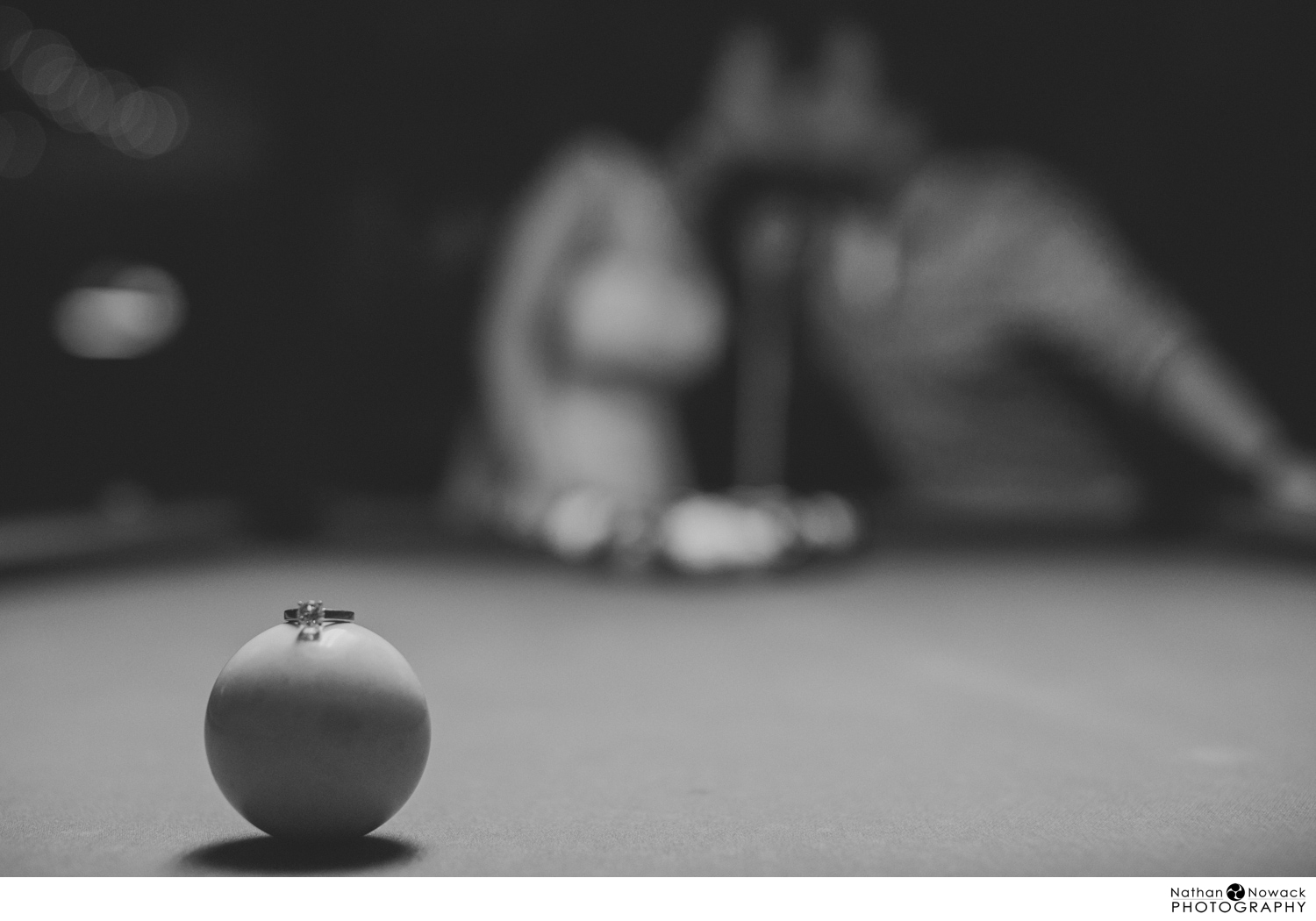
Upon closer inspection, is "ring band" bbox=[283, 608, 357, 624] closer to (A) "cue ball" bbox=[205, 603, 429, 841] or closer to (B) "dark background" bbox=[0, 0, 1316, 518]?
(A) "cue ball" bbox=[205, 603, 429, 841]

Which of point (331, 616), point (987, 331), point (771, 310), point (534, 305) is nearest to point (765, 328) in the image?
point (771, 310)

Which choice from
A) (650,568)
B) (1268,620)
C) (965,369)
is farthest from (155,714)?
(965,369)

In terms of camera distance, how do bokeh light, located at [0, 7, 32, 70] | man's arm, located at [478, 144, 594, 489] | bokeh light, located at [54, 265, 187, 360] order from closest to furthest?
man's arm, located at [478, 144, 594, 489] < bokeh light, located at [0, 7, 32, 70] < bokeh light, located at [54, 265, 187, 360]

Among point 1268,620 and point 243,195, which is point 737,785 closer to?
point 1268,620

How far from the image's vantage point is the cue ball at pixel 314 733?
4.88 feet

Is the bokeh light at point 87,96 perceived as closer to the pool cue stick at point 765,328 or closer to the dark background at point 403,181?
the dark background at point 403,181

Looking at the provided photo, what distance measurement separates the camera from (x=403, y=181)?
749 centimetres

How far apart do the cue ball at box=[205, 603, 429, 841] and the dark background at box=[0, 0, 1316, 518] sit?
456 cm

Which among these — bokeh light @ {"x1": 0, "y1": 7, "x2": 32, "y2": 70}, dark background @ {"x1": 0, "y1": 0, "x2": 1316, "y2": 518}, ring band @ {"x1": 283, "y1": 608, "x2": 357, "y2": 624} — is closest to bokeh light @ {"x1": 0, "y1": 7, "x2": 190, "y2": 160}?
bokeh light @ {"x1": 0, "y1": 7, "x2": 32, "y2": 70}
